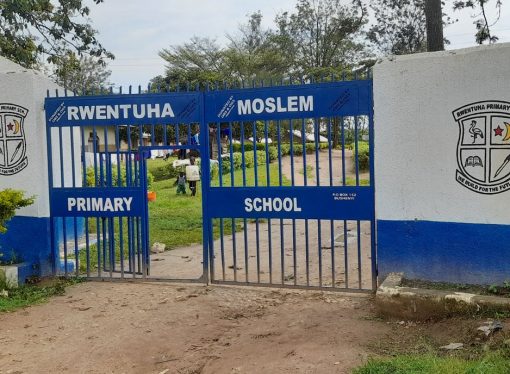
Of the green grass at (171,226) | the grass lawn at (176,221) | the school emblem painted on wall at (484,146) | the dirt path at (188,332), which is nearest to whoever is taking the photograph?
the dirt path at (188,332)

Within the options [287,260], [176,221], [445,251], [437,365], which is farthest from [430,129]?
[176,221]

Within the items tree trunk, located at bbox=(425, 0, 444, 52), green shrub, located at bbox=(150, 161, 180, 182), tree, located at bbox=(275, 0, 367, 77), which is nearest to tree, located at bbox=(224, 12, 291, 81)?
tree, located at bbox=(275, 0, 367, 77)

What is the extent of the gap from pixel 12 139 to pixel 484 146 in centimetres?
533

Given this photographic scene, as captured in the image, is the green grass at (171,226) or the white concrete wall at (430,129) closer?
the white concrete wall at (430,129)

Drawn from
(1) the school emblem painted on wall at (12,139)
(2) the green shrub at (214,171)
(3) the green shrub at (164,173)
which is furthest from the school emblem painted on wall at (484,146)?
(3) the green shrub at (164,173)

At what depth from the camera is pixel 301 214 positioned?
557cm

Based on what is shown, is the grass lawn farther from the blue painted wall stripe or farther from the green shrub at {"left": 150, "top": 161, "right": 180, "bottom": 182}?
the green shrub at {"left": 150, "top": 161, "right": 180, "bottom": 182}

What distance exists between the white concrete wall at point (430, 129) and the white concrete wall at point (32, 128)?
3974 millimetres

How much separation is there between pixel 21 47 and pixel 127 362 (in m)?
11.8

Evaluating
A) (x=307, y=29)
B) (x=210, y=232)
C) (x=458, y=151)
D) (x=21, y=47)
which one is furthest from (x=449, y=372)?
(x=307, y=29)

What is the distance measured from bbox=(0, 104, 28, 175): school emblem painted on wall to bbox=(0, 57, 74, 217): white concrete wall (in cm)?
6

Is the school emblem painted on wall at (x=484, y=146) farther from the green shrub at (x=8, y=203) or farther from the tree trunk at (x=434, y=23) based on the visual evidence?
the green shrub at (x=8, y=203)

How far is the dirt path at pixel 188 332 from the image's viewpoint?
4109 millimetres

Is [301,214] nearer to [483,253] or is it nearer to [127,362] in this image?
[483,253]
